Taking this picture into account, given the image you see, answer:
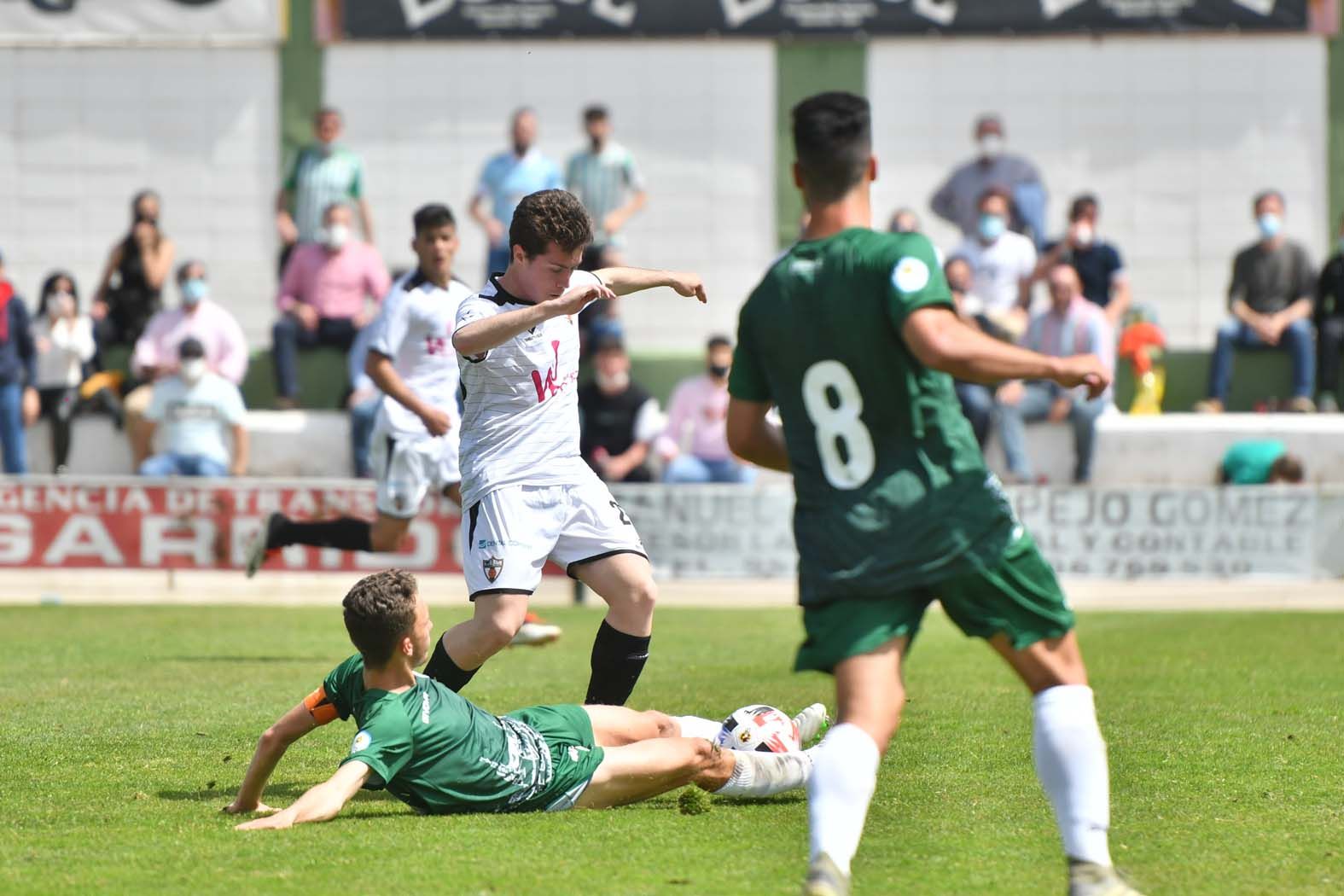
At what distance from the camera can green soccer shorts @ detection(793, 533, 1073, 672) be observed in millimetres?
4883

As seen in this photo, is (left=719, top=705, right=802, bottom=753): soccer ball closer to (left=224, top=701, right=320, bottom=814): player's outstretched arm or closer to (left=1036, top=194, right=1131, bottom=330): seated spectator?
(left=224, top=701, right=320, bottom=814): player's outstretched arm

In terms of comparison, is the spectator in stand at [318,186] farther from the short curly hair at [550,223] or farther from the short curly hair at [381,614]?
the short curly hair at [381,614]

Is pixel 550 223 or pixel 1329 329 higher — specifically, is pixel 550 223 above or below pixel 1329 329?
above

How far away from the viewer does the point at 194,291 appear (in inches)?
734

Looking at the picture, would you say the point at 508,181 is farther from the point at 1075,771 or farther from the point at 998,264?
the point at 1075,771

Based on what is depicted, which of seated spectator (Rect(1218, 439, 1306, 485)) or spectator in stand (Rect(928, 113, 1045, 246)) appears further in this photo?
spectator in stand (Rect(928, 113, 1045, 246))

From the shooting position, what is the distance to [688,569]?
53.2 ft

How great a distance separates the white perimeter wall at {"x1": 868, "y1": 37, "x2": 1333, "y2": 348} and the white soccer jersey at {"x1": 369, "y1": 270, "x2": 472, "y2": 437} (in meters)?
12.4

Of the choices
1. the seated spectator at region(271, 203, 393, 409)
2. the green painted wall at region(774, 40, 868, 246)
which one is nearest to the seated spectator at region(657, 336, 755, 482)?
the seated spectator at region(271, 203, 393, 409)

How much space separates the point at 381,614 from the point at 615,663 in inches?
62.1

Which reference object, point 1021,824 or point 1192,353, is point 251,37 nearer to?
point 1192,353

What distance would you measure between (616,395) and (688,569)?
1969 millimetres

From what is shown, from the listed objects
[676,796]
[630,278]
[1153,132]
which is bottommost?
[676,796]

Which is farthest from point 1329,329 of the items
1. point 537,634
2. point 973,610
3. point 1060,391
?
point 973,610
